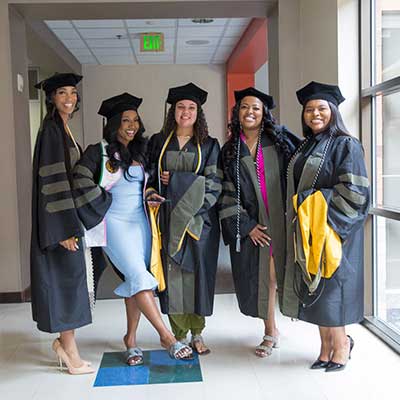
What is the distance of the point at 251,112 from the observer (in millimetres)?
2955

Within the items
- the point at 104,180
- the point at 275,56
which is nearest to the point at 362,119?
the point at 275,56

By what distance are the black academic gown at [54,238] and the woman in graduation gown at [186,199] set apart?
0.49 meters

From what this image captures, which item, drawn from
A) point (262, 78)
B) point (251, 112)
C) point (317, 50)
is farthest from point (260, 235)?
point (262, 78)

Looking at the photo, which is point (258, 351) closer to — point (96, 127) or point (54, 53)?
point (54, 53)

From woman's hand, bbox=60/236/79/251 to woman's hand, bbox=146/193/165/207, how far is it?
0.47m

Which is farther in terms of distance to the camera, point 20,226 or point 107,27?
point 107,27

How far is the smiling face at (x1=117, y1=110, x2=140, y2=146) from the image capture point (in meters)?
2.96

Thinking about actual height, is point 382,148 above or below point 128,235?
above

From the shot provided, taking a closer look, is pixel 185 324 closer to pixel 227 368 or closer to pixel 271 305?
pixel 227 368

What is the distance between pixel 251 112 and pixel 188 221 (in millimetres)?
710

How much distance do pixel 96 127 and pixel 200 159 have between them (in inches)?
260

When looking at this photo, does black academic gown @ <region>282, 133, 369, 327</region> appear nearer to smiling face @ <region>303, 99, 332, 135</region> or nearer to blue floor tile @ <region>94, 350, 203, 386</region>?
smiling face @ <region>303, 99, 332, 135</region>

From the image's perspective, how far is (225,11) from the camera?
455 cm

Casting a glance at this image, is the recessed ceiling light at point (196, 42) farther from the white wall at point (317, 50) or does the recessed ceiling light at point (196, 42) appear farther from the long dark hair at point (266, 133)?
the long dark hair at point (266, 133)
